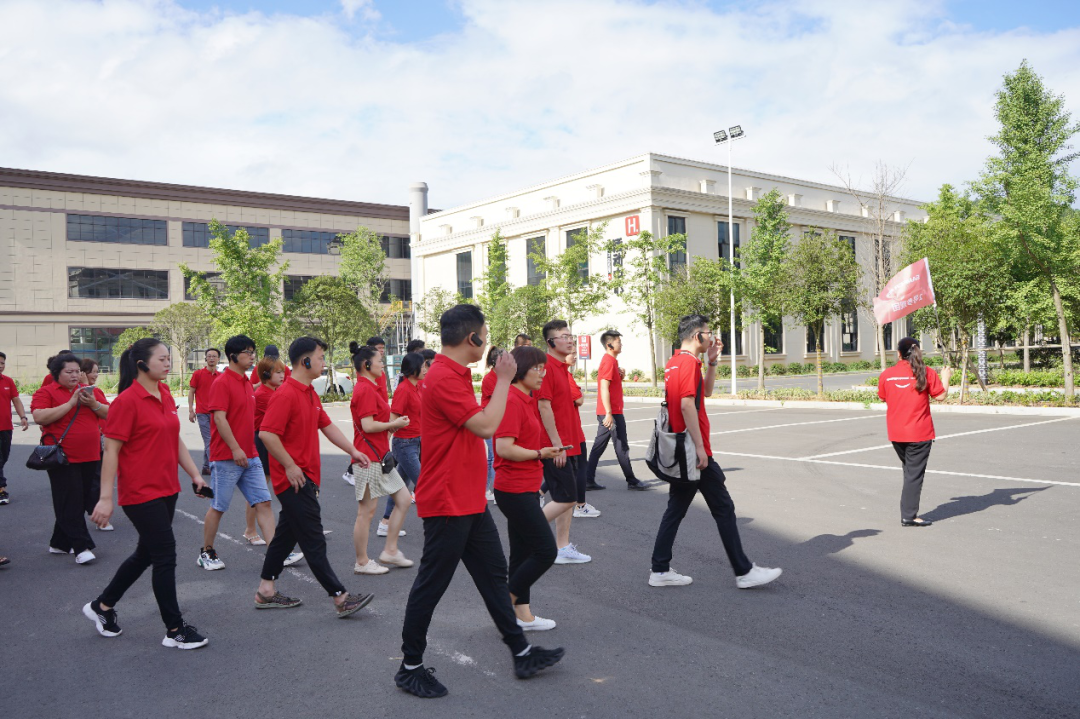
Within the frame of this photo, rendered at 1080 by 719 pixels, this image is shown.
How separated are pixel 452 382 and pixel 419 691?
1547mm

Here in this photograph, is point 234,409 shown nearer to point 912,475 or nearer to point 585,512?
point 585,512

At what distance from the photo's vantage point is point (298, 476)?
513 cm

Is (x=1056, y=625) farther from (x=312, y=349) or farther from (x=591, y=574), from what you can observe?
(x=312, y=349)

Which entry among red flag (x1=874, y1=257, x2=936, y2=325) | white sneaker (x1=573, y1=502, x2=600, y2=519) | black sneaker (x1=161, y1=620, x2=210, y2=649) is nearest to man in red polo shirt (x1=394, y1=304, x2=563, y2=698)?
black sneaker (x1=161, y1=620, x2=210, y2=649)

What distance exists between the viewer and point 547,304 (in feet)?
129

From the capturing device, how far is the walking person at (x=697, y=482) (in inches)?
219

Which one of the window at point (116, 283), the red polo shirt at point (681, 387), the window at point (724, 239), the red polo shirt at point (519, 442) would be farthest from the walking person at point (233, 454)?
the window at point (116, 283)

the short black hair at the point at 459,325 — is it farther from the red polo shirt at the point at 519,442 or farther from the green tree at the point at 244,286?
the green tree at the point at 244,286

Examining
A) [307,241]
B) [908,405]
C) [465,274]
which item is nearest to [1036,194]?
[908,405]

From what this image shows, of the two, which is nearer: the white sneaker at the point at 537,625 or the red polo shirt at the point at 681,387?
the white sneaker at the point at 537,625

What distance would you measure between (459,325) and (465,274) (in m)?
50.1

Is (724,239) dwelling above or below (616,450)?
above

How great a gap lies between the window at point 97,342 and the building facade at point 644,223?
65.6 feet

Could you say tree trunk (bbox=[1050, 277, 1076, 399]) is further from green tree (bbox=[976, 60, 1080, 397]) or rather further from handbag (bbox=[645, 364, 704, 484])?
handbag (bbox=[645, 364, 704, 484])
